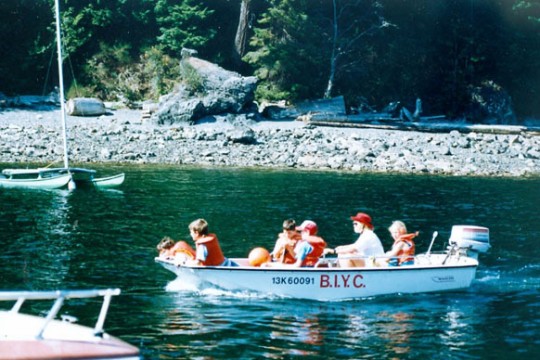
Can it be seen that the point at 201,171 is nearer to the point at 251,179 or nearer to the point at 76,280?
the point at 251,179

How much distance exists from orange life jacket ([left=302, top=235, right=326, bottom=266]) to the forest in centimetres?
3214

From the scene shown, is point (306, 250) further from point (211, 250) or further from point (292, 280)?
point (211, 250)

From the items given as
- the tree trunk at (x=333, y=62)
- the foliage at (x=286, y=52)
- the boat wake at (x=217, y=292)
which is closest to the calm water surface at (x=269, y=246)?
the boat wake at (x=217, y=292)

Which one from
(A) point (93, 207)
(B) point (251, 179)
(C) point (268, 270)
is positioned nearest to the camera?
(C) point (268, 270)

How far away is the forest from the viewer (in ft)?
160

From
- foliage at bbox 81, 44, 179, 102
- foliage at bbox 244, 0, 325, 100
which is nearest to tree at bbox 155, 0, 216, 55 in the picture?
foliage at bbox 81, 44, 179, 102

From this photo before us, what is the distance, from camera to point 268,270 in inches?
643

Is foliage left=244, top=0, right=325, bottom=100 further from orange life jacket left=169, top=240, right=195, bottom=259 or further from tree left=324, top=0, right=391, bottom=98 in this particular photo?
orange life jacket left=169, top=240, right=195, bottom=259

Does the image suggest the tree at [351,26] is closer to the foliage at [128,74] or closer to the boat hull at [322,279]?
the foliage at [128,74]

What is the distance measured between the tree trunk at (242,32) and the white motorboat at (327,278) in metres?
35.4

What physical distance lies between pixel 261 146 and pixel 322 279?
24.6 metres

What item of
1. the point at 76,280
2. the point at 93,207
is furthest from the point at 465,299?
the point at 93,207

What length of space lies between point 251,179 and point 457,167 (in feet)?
35.3

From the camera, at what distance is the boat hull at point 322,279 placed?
646 inches
